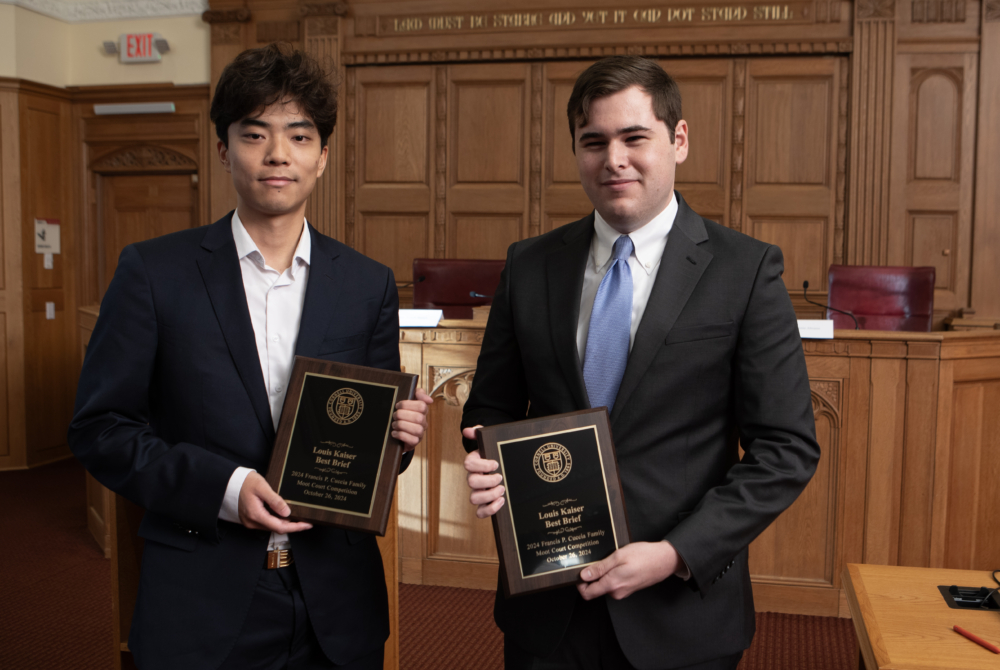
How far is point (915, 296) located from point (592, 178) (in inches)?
161

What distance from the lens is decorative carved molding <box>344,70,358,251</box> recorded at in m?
6.22

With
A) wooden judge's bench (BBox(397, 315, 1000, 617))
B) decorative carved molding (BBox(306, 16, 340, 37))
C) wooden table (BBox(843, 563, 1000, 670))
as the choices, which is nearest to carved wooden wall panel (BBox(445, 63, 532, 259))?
decorative carved molding (BBox(306, 16, 340, 37))

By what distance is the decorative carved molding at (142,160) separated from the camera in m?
6.52

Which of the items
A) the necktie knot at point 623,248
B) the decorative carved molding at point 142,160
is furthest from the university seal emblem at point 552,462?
the decorative carved molding at point 142,160

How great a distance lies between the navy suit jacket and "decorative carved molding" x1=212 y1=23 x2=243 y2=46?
5591 mm

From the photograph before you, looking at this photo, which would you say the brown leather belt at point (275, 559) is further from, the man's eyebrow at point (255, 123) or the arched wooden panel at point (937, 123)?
the arched wooden panel at point (937, 123)

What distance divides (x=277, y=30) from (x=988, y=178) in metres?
5.49

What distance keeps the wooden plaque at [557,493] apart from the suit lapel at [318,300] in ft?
1.23

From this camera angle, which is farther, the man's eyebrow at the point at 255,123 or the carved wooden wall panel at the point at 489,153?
the carved wooden wall panel at the point at 489,153

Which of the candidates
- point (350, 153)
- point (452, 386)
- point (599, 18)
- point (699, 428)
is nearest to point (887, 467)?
point (452, 386)

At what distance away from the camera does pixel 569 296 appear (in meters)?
1.32

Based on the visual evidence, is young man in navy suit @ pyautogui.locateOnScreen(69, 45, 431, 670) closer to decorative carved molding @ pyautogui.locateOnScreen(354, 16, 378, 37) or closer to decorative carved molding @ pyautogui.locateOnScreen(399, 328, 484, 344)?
decorative carved molding @ pyautogui.locateOnScreen(399, 328, 484, 344)

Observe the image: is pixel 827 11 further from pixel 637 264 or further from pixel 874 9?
pixel 637 264

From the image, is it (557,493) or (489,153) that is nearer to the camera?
(557,493)
